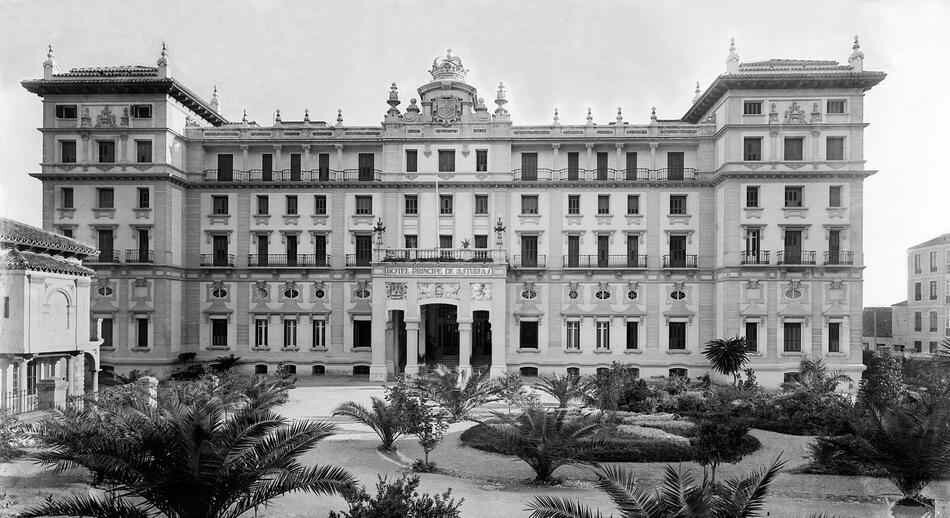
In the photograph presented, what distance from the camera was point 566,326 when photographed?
36.2 m

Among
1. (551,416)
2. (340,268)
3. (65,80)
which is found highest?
(65,80)

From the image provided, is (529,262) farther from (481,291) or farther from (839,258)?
(839,258)

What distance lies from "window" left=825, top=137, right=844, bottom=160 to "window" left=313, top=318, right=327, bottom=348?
1137 inches

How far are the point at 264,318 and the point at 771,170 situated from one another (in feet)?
95.4

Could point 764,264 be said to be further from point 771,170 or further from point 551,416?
point 551,416

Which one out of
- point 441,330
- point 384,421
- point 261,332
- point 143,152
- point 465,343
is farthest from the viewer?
point 441,330

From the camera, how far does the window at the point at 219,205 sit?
3672cm

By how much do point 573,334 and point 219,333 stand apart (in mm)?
20369

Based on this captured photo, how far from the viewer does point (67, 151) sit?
34.9m

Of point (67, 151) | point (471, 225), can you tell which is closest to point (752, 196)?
point (471, 225)

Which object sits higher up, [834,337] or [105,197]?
[105,197]

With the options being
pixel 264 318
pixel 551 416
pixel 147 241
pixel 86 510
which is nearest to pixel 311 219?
pixel 264 318

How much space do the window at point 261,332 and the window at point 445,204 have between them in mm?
12019

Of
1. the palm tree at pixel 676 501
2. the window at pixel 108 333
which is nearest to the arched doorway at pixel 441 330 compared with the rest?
the window at pixel 108 333
